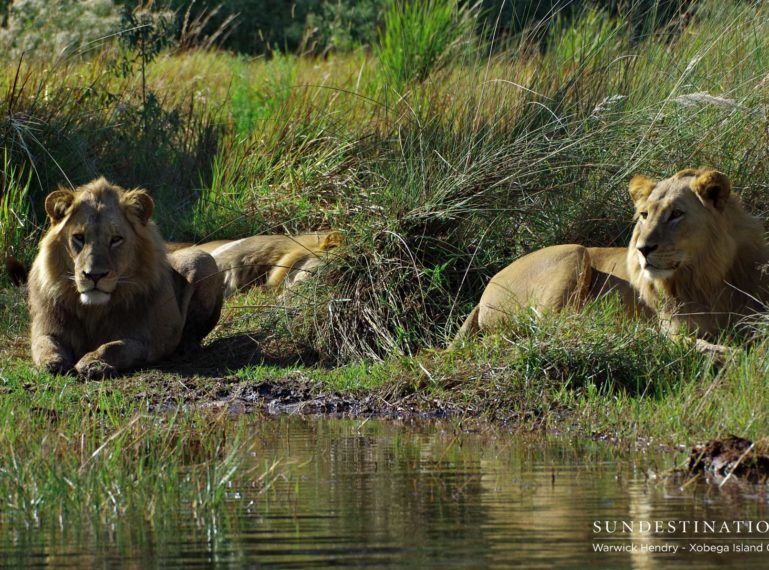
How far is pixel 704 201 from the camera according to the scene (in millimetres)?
8070

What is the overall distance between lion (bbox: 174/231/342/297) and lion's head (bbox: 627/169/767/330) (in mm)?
3042

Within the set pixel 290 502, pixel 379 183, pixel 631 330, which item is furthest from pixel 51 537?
pixel 379 183

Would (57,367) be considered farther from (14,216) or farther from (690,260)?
(690,260)

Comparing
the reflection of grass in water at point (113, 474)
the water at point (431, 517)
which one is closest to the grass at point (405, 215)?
the reflection of grass in water at point (113, 474)

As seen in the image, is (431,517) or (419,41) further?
(419,41)

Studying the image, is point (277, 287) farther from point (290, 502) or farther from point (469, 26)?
point (290, 502)

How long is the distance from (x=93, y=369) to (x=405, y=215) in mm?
2149

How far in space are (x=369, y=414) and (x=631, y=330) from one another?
4.70ft

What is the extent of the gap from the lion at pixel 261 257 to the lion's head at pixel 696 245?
3042mm

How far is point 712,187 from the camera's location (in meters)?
8.06

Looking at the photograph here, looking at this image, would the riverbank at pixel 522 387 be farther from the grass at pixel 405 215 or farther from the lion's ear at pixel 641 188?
the lion's ear at pixel 641 188

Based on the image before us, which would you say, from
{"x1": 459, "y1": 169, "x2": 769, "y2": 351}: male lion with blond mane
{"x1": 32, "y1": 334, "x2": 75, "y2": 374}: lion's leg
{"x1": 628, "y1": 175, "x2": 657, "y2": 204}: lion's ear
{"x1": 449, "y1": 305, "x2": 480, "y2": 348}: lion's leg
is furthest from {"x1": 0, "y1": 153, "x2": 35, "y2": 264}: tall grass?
{"x1": 628, "y1": 175, "x2": 657, "y2": 204}: lion's ear

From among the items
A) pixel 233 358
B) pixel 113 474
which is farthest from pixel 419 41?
pixel 113 474

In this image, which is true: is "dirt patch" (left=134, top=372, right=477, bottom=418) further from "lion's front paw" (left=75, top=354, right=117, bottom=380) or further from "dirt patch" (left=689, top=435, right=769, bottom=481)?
"dirt patch" (left=689, top=435, right=769, bottom=481)
